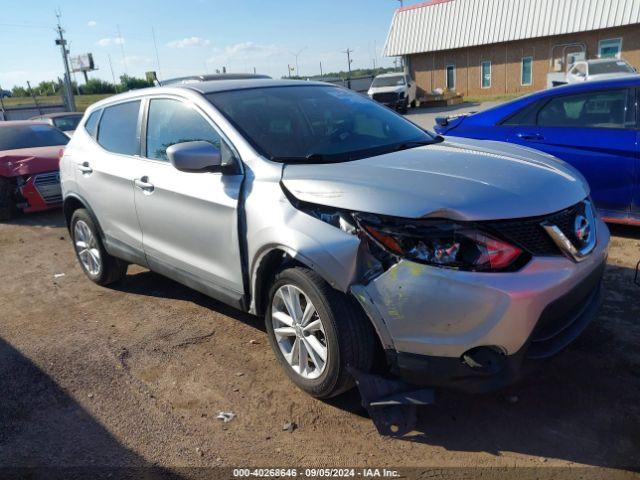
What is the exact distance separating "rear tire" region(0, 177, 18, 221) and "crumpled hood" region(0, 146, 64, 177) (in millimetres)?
214

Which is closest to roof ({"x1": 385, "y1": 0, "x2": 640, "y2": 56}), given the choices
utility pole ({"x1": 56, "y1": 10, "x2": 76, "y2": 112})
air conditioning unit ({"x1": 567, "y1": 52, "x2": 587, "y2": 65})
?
air conditioning unit ({"x1": 567, "y1": 52, "x2": 587, "y2": 65})

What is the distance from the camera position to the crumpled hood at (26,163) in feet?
27.1

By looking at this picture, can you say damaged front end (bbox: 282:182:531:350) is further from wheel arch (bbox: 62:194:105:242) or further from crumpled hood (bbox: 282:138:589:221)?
wheel arch (bbox: 62:194:105:242)

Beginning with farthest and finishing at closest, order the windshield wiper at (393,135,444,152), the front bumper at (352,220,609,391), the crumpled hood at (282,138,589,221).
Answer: the windshield wiper at (393,135,444,152), the crumpled hood at (282,138,589,221), the front bumper at (352,220,609,391)

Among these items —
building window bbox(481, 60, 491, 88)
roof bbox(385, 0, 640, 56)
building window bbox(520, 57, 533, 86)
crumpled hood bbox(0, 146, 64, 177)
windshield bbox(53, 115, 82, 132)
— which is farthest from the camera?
building window bbox(481, 60, 491, 88)

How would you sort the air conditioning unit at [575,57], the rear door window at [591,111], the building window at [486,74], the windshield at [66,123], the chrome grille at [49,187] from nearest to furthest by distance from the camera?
the rear door window at [591,111]
the chrome grille at [49,187]
the windshield at [66,123]
the air conditioning unit at [575,57]
the building window at [486,74]

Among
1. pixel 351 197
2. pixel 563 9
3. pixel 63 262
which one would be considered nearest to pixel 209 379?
pixel 351 197

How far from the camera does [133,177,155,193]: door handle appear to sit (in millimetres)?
3879

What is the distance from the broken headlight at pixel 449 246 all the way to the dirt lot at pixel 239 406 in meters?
0.94

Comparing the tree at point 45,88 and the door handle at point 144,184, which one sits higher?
the tree at point 45,88

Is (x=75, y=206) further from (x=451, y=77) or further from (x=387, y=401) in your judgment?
(x=451, y=77)

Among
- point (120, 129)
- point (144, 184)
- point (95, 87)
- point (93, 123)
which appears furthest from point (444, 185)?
point (95, 87)

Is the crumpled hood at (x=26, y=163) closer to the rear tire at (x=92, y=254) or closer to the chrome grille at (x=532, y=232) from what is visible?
the rear tire at (x=92, y=254)

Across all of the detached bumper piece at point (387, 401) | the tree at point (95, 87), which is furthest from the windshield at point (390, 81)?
the tree at point (95, 87)
